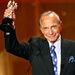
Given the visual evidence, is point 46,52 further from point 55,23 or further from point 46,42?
point 55,23

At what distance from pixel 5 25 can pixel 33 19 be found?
167 cm

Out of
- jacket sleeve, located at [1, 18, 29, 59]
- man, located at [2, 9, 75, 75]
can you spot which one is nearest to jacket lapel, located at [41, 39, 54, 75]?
man, located at [2, 9, 75, 75]

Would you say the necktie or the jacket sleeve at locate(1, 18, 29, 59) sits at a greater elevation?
the jacket sleeve at locate(1, 18, 29, 59)

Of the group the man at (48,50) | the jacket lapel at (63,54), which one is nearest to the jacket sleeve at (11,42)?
the man at (48,50)

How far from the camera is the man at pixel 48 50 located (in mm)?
1748

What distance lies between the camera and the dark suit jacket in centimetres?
175

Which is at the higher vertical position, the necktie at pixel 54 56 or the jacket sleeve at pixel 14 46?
the jacket sleeve at pixel 14 46

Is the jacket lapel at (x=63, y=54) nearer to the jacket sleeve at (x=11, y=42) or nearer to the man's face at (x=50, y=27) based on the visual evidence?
the man's face at (x=50, y=27)

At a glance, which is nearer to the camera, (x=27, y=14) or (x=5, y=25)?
A: (x=5, y=25)

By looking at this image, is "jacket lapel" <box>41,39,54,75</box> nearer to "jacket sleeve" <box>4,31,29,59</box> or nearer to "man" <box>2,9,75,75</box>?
"man" <box>2,9,75,75</box>

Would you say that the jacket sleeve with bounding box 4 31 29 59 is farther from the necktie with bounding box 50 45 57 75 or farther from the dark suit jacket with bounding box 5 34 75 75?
the necktie with bounding box 50 45 57 75

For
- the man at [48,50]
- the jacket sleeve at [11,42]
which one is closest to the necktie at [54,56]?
the man at [48,50]

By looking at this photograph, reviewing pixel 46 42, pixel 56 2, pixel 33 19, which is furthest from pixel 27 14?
pixel 46 42

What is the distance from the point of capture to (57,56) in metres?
1.81
